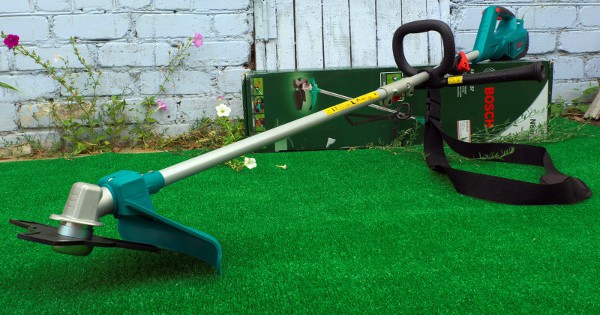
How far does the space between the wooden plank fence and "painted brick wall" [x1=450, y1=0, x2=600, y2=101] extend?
173 millimetres

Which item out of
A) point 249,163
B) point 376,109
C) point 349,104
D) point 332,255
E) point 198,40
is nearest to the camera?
point 332,255

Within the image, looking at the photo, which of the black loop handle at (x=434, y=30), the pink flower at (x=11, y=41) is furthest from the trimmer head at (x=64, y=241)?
the pink flower at (x=11, y=41)

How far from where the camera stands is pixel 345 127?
7.84ft

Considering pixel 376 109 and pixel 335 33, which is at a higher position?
pixel 335 33

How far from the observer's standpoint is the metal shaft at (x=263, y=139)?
3.76 ft

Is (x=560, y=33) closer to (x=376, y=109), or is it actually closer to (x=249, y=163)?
(x=376, y=109)

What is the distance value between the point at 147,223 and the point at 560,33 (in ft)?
8.85

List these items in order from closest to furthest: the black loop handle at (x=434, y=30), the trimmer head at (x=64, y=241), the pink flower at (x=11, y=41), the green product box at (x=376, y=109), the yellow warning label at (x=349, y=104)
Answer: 1. the trimmer head at (x=64, y=241)
2. the yellow warning label at (x=349, y=104)
3. the black loop handle at (x=434, y=30)
4. the green product box at (x=376, y=109)
5. the pink flower at (x=11, y=41)

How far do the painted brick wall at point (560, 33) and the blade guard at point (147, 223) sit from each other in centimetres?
221

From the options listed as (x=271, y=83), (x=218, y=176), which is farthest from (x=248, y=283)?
(x=271, y=83)

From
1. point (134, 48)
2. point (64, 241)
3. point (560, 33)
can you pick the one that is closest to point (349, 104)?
point (64, 241)

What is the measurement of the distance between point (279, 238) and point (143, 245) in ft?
1.26

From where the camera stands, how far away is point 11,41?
2.46m

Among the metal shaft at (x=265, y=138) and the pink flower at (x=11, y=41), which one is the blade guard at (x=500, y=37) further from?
the pink flower at (x=11, y=41)
